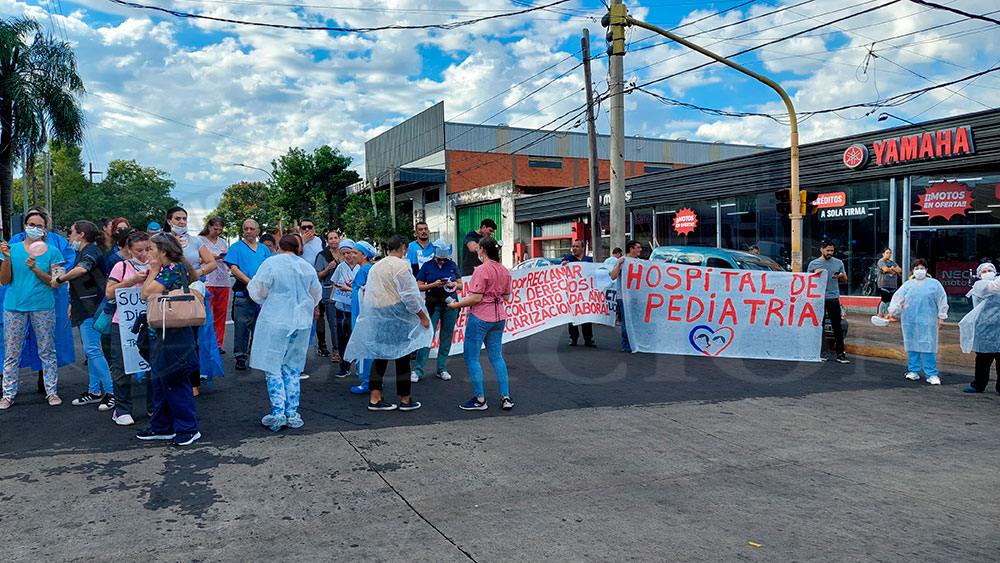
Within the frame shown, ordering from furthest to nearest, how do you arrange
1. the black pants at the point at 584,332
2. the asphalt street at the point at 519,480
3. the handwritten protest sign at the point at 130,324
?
the black pants at the point at 584,332 < the handwritten protest sign at the point at 130,324 < the asphalt street at the point at 519,480

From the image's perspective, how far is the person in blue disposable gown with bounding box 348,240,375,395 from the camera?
741 cm

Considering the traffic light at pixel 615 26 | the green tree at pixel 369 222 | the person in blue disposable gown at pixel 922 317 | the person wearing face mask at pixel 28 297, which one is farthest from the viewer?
the green tree at pixel 369 222

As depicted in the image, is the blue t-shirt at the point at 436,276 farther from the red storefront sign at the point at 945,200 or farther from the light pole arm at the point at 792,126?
the red storefront sign at the point at 945,200

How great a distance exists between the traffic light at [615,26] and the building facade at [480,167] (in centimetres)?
2005

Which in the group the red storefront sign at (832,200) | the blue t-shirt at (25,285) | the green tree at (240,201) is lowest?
the blue t-shirt at (25,285)

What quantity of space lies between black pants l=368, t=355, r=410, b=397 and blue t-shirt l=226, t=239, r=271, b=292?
2593 mm

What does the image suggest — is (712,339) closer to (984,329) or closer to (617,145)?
(984,329)

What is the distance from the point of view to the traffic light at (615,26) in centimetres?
1455

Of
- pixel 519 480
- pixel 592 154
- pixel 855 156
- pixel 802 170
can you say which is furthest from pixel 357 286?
pixel 802 170

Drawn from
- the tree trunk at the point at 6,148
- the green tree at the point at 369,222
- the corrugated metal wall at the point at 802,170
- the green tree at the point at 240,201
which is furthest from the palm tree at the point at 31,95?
the green tree at the point at 240,201

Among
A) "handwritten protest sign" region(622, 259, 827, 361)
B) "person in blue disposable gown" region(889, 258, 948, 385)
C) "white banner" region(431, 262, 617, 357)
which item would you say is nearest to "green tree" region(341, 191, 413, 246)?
"white banner" region(431, 262, 617, 357)

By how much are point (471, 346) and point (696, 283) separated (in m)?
5.23

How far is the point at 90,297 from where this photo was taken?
6562mm

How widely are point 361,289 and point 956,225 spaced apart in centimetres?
1430
